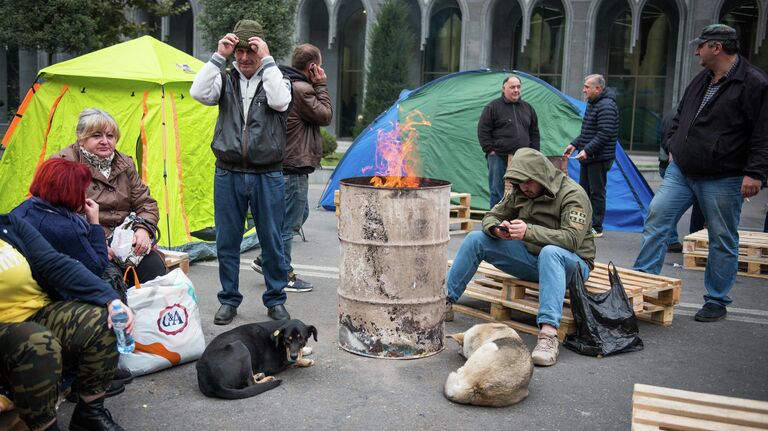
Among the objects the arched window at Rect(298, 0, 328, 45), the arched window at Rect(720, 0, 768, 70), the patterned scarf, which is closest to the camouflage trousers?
the patterned scarf

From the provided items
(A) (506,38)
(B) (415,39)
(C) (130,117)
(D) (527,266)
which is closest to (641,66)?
(A) (506,38)

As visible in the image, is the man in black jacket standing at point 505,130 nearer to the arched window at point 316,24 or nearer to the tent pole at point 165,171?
the tent pole at point 165,171

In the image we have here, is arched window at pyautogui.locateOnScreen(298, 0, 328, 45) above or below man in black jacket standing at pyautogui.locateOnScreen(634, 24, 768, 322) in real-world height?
above

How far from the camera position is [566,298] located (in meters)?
5.21

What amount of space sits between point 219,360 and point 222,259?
4.64 ft

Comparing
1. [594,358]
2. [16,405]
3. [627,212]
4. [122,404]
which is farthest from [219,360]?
[627,212]

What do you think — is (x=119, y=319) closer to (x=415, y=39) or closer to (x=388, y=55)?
(x=388, y=55)

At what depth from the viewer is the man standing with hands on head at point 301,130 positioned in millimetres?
6125

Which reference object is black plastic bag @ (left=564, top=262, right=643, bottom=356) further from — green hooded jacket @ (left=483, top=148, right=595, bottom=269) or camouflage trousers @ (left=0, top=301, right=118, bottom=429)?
camouflage trousers @ (left=0, top=301, right=118, bottom=429)

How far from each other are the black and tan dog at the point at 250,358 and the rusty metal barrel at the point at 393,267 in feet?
1.32

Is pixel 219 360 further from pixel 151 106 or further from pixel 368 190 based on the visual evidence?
pixel 151 106

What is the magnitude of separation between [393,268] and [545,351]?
1089mm

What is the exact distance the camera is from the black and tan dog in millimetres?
3932

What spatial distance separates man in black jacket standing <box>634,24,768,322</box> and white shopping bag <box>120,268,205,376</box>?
3.65 metres
